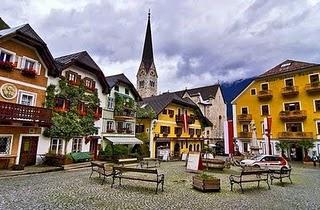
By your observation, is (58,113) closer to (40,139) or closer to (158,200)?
(40,139)

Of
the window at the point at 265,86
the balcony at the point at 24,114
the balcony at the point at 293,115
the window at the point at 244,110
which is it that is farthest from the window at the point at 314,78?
the balcony at the point at 24,114

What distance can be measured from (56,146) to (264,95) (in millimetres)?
31305

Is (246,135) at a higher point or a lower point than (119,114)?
lower

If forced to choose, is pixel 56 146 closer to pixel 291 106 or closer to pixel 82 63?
pixel 82 63

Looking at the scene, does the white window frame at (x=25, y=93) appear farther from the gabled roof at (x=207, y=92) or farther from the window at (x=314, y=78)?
the gabled roof at (x=207, y=92)

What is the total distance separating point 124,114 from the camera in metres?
28.7

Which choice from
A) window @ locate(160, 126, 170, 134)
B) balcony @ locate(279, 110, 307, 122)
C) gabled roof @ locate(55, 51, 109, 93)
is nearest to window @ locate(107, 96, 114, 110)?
gabled roof @ locate(55, 51, 109, 93)

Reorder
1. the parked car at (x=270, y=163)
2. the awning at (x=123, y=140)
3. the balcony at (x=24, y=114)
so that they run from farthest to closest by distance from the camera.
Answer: the awning at (x=123, y=140) → the parked car at (x=270, y=163) → the balcony at (x=24, y=114)

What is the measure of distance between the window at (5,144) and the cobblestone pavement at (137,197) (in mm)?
4885

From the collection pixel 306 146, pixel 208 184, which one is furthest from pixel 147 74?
pixel 208 184

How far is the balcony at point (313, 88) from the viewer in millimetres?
32500

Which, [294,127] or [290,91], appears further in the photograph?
[290,91]

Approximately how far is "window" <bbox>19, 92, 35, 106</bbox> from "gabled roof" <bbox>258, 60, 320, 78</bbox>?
34116 millimetres

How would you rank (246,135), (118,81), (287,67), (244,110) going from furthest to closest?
1. (244,110)
2. (246,135)
3. (287,67)
4. (118,81)
